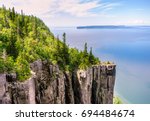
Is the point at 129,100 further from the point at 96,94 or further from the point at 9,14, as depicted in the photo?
the point at 9,14

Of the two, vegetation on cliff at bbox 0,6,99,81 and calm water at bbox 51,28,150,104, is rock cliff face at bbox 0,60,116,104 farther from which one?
calm water at bbox 51,28,150,104

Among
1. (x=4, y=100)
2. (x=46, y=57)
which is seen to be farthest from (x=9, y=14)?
(x=4, y=100)

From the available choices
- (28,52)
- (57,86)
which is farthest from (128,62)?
(28,52)

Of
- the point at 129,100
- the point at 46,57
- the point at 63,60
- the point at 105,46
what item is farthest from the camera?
the point at 129,100

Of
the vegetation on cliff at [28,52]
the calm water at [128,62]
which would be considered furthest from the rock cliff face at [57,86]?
the calm water at [128,62]

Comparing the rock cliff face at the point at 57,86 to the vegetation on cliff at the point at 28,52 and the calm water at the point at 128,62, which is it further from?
the calm water at the point at 128,62
